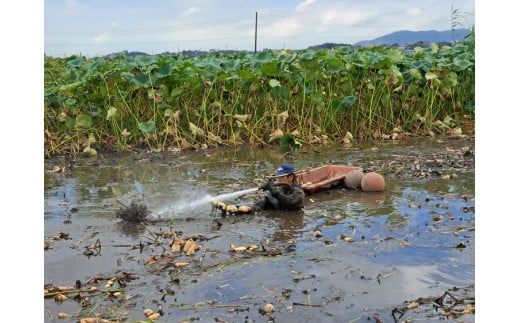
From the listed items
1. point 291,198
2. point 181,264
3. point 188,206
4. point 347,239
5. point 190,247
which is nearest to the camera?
point 181,264

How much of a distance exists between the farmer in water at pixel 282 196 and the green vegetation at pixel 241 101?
375cm

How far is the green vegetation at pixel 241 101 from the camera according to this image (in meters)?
9.27

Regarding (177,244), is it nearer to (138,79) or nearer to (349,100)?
(138,79)

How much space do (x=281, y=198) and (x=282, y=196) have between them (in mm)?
24

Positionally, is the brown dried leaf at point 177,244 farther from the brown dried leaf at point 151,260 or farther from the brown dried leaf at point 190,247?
the brown dried leaf at point 151,260

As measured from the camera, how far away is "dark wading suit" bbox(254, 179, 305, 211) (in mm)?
5336

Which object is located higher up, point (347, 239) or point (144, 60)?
point (144, 60)

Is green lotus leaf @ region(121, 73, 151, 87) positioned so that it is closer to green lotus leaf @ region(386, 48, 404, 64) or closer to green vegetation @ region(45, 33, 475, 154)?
green vegetation @ region(45, 33, 475, 154)

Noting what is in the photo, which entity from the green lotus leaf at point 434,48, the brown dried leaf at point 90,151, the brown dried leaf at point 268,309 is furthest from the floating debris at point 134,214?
the green lotus leaf at point 434,48

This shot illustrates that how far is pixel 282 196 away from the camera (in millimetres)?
5328

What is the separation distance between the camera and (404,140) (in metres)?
9.84

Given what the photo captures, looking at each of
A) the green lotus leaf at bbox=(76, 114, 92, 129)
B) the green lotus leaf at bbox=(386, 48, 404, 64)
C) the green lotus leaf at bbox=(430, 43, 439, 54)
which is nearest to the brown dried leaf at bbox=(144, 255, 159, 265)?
the green lotus leaf at bbox=(76, 114, 92, 129)

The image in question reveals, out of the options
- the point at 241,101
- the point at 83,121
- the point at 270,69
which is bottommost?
the point at 83,121

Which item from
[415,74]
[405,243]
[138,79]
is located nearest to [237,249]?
[405,243]
